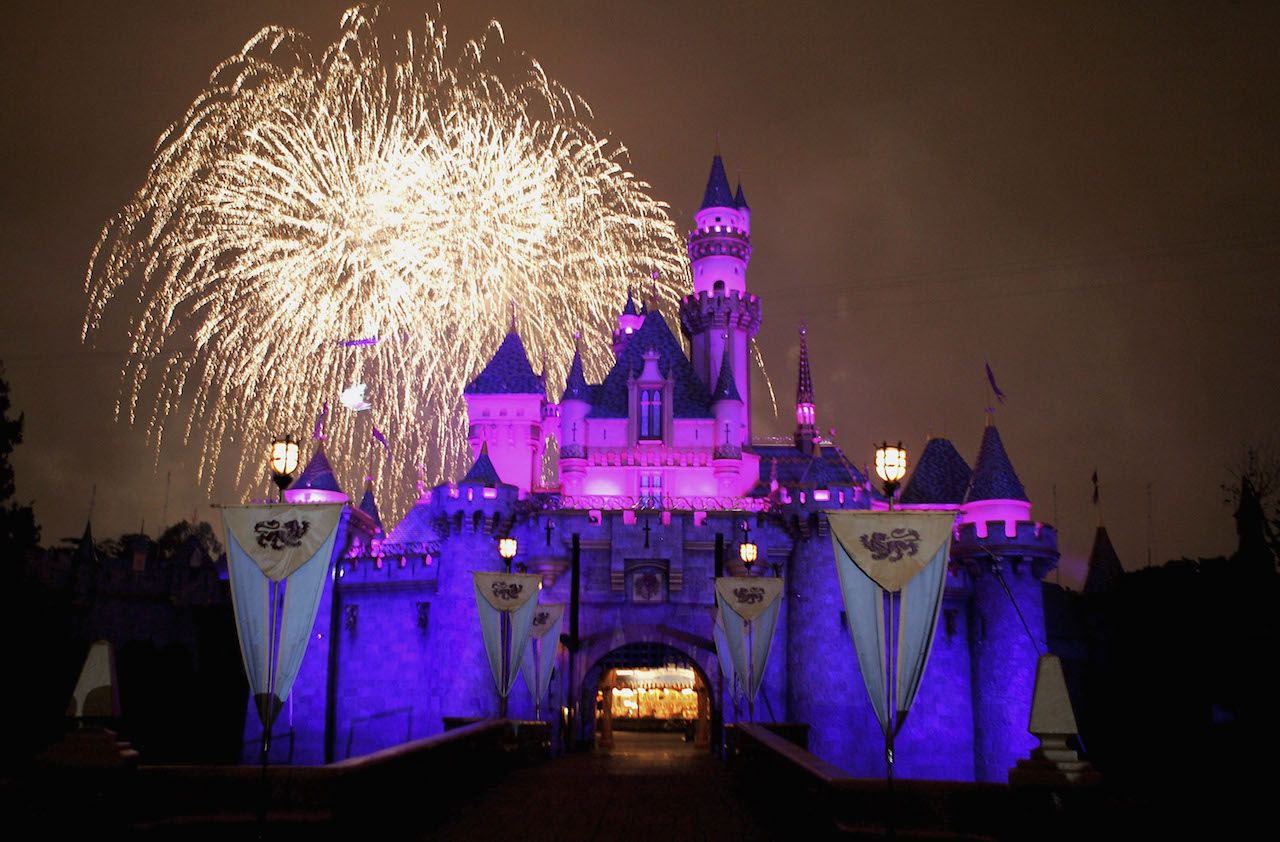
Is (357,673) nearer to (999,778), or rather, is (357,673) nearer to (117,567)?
(117,567)

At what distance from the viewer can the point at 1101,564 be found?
247 feet

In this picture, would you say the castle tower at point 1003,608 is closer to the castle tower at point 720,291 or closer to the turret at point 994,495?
the turret at point 994,495

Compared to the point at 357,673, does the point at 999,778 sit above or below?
below

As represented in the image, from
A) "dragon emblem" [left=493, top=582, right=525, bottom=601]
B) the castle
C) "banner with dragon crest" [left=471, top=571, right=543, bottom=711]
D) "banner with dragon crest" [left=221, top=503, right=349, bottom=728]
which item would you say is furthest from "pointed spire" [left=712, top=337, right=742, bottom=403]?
"banner with dragon crest" [left=221, top=503, right=349, bottom=728]

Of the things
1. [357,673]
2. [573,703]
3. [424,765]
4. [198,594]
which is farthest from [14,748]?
[424,765]

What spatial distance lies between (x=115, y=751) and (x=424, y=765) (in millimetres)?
6252

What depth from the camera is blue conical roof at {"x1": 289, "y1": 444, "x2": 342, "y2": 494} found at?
51625 mm

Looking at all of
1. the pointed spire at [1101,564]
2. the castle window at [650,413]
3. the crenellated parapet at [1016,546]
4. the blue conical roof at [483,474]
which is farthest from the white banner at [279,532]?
the pointed spire at [1101,564]

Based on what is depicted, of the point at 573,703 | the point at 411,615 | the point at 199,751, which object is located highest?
the point at 411,615

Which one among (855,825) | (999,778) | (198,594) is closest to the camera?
(855,825)

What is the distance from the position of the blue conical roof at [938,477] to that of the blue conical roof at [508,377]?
18.1 m

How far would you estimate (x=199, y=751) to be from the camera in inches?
2157

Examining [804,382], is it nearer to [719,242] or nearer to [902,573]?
[719,242]

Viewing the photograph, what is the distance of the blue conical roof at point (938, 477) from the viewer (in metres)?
54.6
